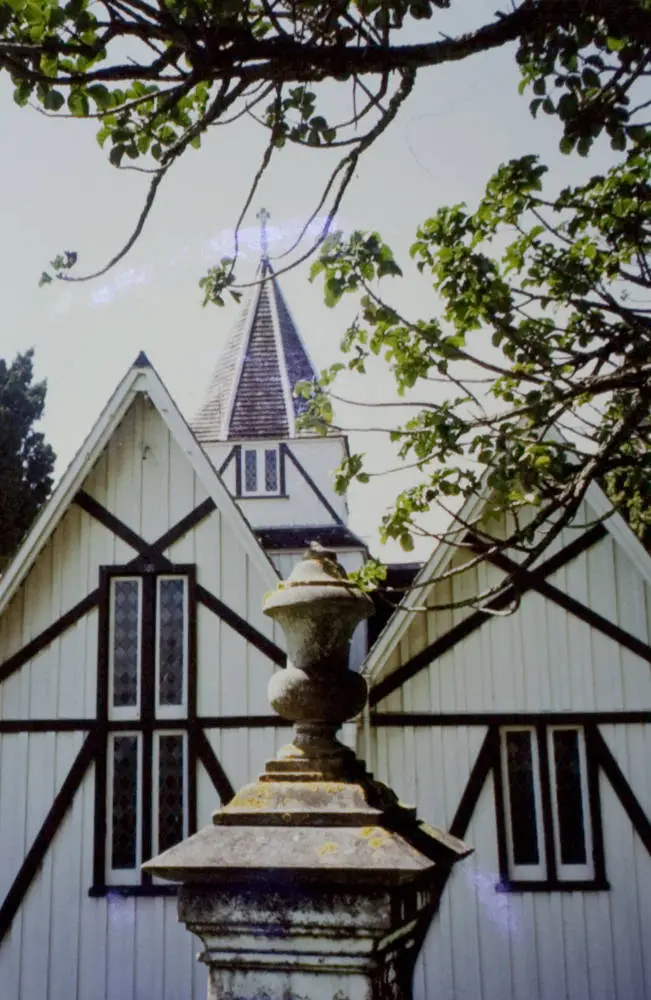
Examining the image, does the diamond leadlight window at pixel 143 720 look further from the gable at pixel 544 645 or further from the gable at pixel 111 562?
the gable at pixel 544 645

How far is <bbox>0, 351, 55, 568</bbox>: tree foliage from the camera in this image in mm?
26766

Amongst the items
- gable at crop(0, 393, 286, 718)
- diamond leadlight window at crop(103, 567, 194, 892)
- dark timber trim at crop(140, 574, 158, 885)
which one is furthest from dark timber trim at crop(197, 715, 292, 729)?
dark timber trim at crop(140, 574, 158, 885)

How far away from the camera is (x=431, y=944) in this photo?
1053 centimetres

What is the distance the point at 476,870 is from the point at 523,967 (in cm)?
108

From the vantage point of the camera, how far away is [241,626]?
11.6 meters

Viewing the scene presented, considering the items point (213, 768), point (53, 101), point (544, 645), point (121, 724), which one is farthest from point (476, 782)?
point (53, 101)

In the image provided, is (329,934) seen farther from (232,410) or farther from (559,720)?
(232,410)

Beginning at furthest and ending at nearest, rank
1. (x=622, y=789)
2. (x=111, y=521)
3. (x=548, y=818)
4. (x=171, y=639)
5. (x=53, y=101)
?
(x=111, y=521) → (x=171, y=639) → (x=548, y=818) → (x=622, y=789) → (x=53, y=101)

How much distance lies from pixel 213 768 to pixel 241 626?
1651 millimetres

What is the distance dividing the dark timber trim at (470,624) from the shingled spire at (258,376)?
1716 cm

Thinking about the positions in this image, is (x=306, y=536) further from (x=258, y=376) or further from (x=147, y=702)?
(x=147, y=702)

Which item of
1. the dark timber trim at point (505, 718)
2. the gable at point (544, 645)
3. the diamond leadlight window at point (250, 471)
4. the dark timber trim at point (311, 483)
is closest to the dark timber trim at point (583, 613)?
the gable at point (544, 645)

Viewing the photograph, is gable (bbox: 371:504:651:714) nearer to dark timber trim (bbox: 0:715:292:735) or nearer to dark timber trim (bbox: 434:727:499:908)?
dark timber trim (bbox: 434:727:499:908)

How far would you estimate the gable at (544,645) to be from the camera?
11.1 m
